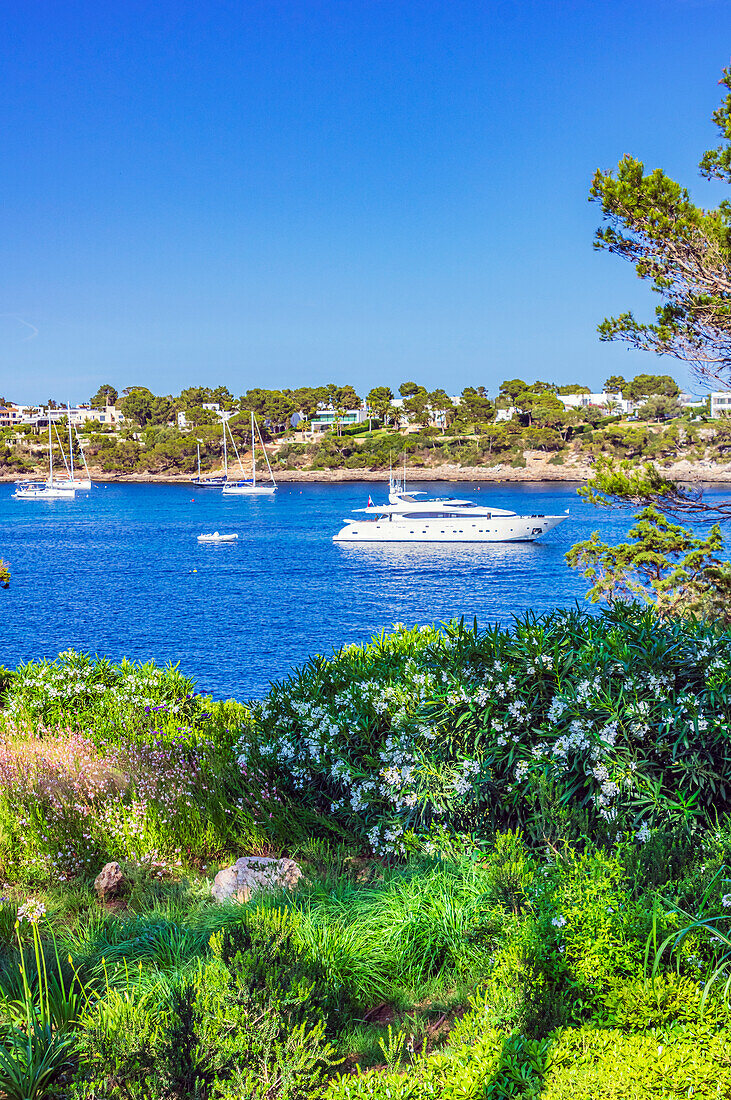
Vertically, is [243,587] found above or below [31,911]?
below

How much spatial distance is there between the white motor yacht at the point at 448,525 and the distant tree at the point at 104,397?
134599 mm

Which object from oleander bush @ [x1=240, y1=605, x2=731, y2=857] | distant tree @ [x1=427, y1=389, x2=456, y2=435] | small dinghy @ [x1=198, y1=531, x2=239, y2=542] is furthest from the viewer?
distant tree @ [x1=427, y1=389, x2=456, y2=435]

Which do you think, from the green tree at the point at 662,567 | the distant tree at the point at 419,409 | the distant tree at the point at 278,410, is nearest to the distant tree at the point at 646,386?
the distant tree at the point at 419,409

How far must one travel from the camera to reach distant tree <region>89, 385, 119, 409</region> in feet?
561

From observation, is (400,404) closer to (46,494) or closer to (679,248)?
(46,494)

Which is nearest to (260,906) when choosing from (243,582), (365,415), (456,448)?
(243,582)

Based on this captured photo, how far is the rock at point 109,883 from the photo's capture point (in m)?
4.05

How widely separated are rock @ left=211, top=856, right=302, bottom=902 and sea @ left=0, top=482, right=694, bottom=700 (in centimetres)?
1042

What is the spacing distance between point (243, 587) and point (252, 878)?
36.2 meters

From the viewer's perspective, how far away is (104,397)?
171m

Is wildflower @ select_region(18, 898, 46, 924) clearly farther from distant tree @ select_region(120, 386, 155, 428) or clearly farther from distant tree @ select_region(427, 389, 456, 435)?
distant tree @ select_region(120, 386, 155, 428)

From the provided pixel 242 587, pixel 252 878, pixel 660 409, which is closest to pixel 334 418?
pixel 660 409

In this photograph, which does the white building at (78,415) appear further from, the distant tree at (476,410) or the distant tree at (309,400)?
the distant tree at (476,410)

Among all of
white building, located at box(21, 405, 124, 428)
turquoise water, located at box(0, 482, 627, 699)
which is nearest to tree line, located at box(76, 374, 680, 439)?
white building, located at box(21, 405, 124, 428)
